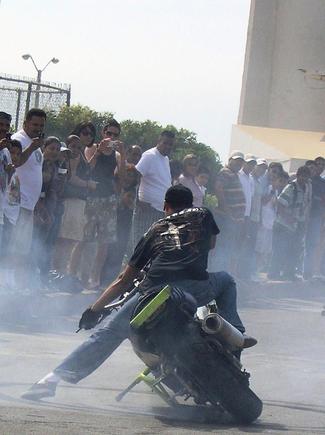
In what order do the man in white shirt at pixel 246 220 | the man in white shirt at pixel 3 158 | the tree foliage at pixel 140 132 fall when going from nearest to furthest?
the man in white shirt at pixel 3 158
the man in white shirt at pixel 246 220
the tree foliage at pixel 140 132

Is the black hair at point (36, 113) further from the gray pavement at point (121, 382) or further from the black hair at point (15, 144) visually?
the gray pavement at point (121, 382)

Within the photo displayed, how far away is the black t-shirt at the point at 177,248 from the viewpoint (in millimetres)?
8648

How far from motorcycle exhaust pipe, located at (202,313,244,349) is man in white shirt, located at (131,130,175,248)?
8131 millimetres

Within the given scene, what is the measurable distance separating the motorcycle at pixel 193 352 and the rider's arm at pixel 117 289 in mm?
440

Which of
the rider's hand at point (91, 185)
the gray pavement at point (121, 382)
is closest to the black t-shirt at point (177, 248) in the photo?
the gray pavement at point (121, 382)

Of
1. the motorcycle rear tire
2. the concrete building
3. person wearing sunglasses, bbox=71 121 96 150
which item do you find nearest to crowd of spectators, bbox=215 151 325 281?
person wearing sunglasses, bbox=71 121 96 150

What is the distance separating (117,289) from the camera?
8797 mm

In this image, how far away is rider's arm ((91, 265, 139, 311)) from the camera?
28.7ft

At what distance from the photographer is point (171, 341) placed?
8.24m

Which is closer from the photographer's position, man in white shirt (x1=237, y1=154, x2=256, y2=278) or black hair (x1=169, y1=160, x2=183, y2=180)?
black hair (x1=169, y1=160, x2=183, y2=180)

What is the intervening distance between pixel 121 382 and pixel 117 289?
110cm

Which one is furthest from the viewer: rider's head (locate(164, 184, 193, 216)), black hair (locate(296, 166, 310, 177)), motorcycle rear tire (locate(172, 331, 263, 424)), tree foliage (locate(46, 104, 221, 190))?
tree foliage (locate(46, 104, 221, 190))

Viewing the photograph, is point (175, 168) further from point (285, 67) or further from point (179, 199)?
point (285, 67)

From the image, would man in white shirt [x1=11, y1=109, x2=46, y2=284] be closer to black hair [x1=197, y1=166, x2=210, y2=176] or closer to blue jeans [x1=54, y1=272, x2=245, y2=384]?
blue jeans [x1=54, y1=272, x2=245, y2=384]
